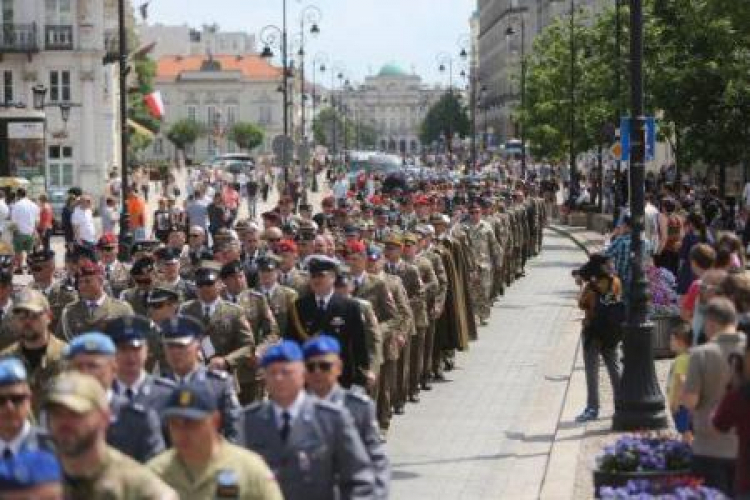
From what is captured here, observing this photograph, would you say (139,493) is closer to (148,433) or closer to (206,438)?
(206,438)

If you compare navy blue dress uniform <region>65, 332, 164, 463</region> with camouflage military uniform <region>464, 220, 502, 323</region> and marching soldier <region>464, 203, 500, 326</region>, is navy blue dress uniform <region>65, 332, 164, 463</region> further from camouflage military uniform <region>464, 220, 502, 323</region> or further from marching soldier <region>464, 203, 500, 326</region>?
marching soldier <region>464, 203, 500, 326</region>

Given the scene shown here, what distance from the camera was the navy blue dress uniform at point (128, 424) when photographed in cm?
875

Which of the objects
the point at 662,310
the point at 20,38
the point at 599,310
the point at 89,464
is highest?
the point at 20,38

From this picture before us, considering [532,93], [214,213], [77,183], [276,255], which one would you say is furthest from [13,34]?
[276,255]

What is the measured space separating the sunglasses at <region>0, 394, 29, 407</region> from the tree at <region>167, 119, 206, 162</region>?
16618cm

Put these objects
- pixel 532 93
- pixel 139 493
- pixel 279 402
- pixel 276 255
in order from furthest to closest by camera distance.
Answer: pixel 532 93
pixel 276 255
pixel 279 402
pixel 139 493

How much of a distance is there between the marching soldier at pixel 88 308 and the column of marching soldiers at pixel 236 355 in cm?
1

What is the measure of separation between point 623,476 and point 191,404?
16.5 ft

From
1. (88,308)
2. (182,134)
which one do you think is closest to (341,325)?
(88,308)

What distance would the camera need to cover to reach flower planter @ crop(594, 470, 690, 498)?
1151 centimetres

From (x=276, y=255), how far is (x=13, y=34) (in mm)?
61515

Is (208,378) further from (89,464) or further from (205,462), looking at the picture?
(89,464)

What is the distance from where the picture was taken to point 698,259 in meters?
14.3

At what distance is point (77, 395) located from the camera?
281 inches
